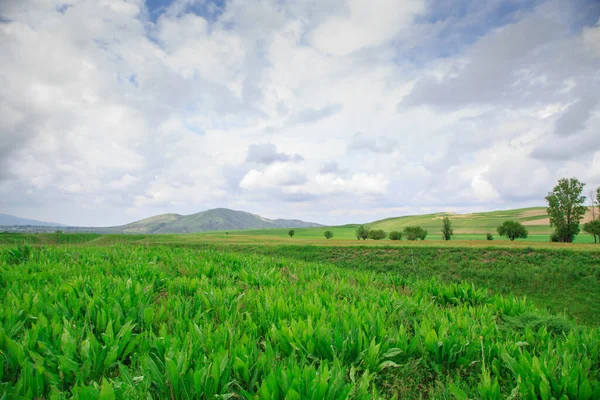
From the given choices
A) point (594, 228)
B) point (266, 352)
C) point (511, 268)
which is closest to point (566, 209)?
point (594, 228)

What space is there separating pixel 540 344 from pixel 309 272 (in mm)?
5752

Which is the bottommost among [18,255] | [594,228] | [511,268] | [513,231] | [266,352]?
[511,268]

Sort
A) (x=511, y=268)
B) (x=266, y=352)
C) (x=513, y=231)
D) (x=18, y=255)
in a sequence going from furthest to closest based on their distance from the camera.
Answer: (x=513, y=231), (x=511, y=268), (x=18, y=255), (x=266, y=352)

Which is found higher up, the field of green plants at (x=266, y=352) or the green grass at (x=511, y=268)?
the field of green plants at (x=266, y=352)

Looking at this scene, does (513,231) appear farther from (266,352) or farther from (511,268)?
(266,352)

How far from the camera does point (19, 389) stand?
90.0 inches

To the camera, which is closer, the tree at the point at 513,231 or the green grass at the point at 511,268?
the green grass at the point at 511,268

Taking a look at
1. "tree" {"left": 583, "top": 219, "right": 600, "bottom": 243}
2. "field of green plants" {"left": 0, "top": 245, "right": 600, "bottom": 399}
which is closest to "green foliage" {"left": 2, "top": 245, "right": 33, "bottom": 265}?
"field of green plants" {"left": 0, "top": 245, "right": 600, "bottom": 399}

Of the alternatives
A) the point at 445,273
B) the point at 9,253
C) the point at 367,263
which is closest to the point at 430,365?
the point at 9,253

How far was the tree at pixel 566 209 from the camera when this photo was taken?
52.5m

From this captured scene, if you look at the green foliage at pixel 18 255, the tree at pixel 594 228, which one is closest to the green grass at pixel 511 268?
the green foliage at pixel 18 255

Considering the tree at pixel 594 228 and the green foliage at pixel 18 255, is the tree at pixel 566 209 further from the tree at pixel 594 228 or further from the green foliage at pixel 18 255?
the green foliage at pixel 18 255

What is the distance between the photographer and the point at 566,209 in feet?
178

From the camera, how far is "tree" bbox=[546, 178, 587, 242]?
52531mm
